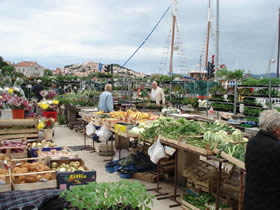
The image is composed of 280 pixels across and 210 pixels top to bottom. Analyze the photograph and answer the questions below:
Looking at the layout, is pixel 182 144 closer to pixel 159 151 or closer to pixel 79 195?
pixel 159 151

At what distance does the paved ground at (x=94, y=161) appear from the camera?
4.79 m

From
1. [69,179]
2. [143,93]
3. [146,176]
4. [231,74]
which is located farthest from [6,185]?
[143,93]

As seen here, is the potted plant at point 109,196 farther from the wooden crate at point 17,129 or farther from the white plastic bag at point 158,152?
the wooden crate at point 17,129

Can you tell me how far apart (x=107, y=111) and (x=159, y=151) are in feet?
12.9

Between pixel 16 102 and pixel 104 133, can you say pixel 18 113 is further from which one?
pixel 104 133

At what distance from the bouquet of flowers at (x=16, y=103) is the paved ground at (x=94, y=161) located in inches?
73.2

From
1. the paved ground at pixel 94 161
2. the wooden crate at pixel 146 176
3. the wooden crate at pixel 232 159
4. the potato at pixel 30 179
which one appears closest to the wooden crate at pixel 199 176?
the paved ground at pixel 94 161

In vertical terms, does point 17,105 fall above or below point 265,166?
above

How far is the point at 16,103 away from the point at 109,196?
6.18m

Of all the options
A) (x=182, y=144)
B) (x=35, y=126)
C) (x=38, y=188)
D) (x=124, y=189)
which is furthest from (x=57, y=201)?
(x=35, y=126)

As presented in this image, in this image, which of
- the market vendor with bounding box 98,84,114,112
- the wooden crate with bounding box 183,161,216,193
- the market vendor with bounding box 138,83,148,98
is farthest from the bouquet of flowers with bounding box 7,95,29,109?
the market vendor with bounding box 138,83,148,98

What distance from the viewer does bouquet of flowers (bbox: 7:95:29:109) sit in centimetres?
794

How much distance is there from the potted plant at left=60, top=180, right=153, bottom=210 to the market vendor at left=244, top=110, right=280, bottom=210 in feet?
2.99

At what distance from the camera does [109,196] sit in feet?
8.59
